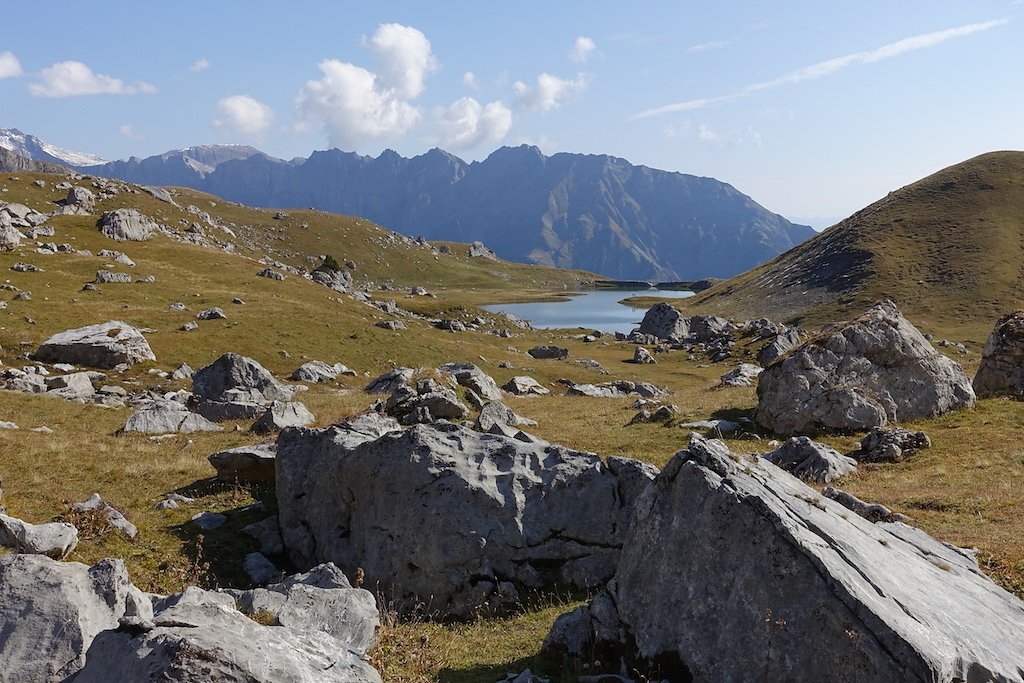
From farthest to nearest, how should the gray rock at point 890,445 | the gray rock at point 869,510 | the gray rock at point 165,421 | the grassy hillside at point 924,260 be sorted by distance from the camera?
the grassy hillside at point 924,260 < the gray rock at point 165,421 < the gray rock at point 890,445 < the gray rock at point 869,510

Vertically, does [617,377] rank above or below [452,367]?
below

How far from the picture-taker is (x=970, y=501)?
21.2 m

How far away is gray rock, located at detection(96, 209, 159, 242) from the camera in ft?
366

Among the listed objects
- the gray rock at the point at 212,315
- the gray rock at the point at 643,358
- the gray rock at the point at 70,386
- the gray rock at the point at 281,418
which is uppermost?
the gray rock at the point at 212,315

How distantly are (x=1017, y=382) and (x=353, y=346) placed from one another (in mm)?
57280

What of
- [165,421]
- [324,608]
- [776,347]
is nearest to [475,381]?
[165,421]

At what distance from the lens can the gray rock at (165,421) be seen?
1232 inches

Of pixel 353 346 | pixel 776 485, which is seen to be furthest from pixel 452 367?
pixel 776 485

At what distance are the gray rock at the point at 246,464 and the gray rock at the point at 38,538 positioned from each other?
7.60m

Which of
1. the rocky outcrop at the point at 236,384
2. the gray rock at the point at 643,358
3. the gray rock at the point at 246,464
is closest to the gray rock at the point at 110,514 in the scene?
the gray rock at the point at 246,464

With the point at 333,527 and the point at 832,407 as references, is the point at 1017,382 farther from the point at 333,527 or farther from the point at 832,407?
the point at 333,527

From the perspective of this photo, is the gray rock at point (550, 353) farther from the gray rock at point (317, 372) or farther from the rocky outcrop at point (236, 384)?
the rocky outcrop at point (236, 384)

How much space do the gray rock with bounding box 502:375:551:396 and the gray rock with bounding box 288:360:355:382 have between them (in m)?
15.0

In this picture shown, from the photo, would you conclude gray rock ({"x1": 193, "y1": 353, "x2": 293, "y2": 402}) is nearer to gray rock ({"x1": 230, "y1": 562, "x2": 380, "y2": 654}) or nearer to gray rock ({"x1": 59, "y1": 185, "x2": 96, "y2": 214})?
gray rock ({"x1": 230, "y1": 562, "x2": 380, "y2": 654})
